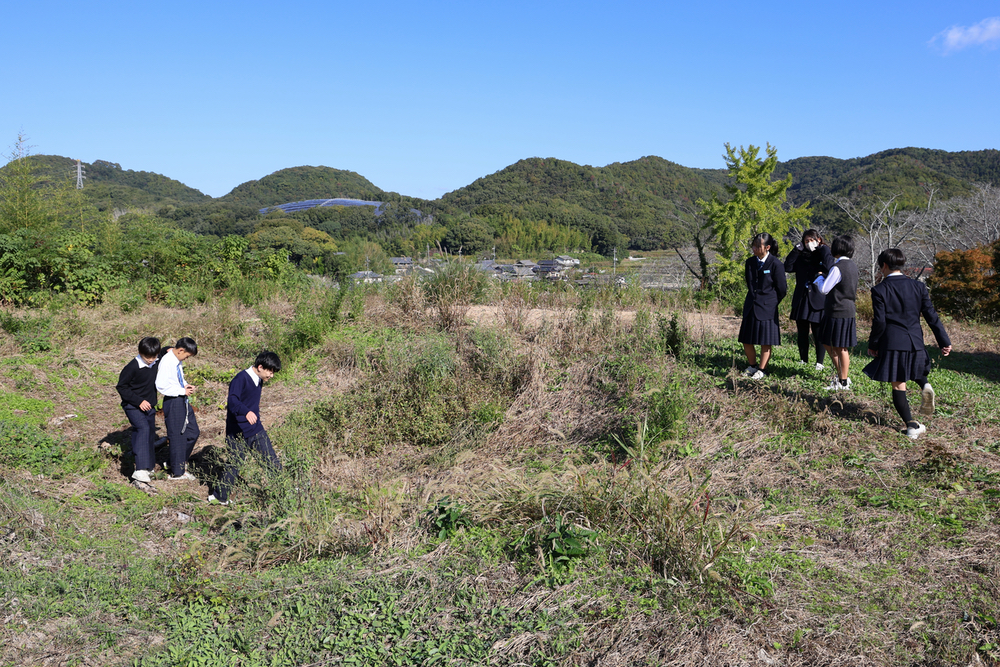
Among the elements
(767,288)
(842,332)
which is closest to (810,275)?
(767,288)

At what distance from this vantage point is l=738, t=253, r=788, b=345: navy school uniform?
611 centimetres

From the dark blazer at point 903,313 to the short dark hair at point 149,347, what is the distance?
6260mm

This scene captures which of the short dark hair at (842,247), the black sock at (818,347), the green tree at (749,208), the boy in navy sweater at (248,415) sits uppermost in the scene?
the green tree at (749,208)

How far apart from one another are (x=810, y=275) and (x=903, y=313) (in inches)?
59.7

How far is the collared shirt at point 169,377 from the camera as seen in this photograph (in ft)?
17.2

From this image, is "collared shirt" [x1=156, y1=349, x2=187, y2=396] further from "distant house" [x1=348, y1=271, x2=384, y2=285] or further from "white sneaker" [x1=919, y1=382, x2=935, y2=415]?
"white sneaker" [x1=919, y1=382, x2=935, y2=415]

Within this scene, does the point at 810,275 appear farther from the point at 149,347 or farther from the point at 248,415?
the point at 149,347

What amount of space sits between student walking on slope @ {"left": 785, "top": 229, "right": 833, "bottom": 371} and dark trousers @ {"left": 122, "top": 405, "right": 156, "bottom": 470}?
6503mm

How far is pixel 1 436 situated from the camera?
5305 mm

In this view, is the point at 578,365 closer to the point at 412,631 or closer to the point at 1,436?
the point at 412,631

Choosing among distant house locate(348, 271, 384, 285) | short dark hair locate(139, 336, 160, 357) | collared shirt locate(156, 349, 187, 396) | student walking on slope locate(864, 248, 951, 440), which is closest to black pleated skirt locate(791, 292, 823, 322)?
student walking on slope locate(864, 248, 951, 440)

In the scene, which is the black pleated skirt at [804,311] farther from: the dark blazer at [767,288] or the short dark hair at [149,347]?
the short dark hair at [149,347]

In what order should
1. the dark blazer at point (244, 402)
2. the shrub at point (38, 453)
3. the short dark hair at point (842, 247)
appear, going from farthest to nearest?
the short dark hair at point (842, 247), the shrub at point (38, 453), the dark blazer at point (244, 402)

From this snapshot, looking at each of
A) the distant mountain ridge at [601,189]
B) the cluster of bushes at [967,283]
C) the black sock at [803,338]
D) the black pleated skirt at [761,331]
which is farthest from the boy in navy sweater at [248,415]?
the distant mountain ridge at [601,189]
